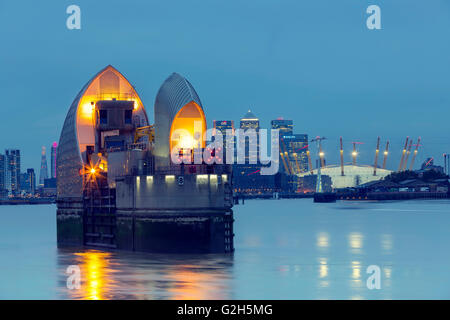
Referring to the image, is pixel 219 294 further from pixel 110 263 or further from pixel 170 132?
pixel 170 132

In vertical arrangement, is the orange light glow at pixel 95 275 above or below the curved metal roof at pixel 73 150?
below

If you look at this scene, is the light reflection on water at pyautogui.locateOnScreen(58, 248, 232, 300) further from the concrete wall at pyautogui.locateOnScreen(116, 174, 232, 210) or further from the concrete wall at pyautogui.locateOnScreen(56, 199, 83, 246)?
the concrete wall at pyautogui.locateOnScreen(56, 199, 83, 246)

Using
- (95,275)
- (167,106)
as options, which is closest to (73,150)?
(167,106)

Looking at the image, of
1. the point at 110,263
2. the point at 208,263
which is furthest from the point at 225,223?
the point at 110,263

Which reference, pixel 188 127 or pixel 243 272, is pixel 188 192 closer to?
pixel 188 127

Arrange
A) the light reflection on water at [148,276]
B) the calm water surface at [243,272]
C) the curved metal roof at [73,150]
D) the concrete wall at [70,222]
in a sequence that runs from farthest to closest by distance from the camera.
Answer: the curved metal roof at [73,150]
the concrete wall at [70,222]
the calm water surface at [243,272]
the light reflection on water at [148,276]

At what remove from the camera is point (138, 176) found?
5228cm

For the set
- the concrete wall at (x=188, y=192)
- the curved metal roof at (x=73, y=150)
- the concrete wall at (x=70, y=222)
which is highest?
the curved metal roof at (x=73, y=150)

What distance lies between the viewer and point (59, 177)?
68812 mm

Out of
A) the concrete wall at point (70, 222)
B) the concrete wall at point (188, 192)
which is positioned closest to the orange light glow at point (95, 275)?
the concrete wall at point (188, 192)

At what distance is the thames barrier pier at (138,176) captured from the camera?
49.4 metres

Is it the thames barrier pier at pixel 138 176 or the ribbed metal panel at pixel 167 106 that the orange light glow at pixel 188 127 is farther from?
the ribbed metal panel at pixel 167 106
